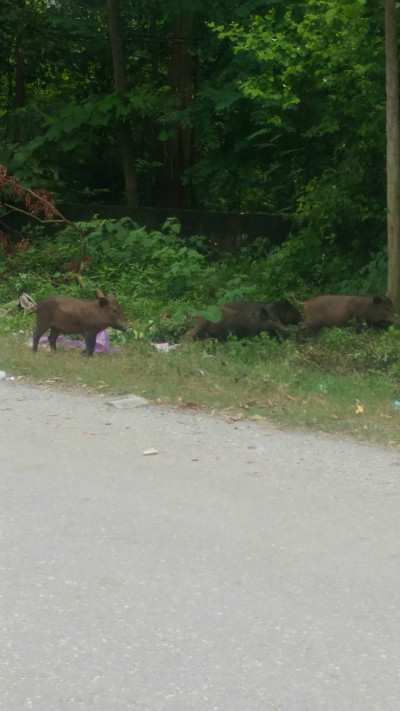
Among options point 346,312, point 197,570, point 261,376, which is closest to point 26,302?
point 346,312

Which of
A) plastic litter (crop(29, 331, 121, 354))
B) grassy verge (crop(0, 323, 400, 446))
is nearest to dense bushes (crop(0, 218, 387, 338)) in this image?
plastic litter (crop(29, 331, 121, 354))

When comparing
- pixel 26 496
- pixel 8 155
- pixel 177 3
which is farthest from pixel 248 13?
pixel 26 496

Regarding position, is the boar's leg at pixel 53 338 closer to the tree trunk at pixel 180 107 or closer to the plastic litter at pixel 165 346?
the plastic litter at pixel 165 346

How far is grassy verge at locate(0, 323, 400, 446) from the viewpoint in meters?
7.62

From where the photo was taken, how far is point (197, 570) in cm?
482

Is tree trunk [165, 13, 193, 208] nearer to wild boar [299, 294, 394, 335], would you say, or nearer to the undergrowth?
the undergrowth

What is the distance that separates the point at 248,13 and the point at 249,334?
5743 millimetres

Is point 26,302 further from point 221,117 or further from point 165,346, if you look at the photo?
point 221,117

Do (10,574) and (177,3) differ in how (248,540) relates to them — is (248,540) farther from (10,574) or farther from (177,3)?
(177,3)

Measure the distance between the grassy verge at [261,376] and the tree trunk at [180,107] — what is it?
776 centimetres

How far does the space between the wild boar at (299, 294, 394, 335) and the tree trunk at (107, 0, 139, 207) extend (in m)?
7.13

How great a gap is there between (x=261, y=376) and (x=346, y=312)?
242cm

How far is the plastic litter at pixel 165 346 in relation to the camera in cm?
1026

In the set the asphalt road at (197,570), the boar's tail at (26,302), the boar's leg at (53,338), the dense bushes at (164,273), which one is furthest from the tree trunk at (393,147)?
the boar's tail at (26,302)
